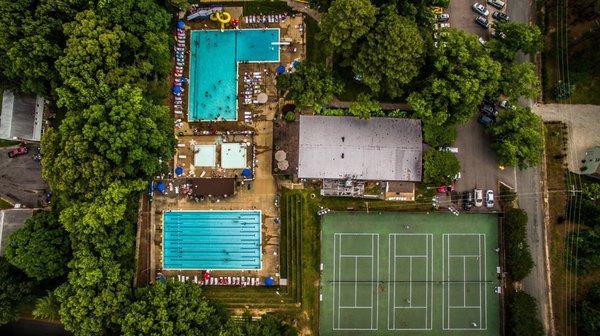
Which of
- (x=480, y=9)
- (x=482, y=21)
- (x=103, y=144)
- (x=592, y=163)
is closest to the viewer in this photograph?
(x=103, y=144)

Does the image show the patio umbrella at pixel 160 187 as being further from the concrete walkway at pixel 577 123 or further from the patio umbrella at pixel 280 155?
the concrete walkway at pixel 577 123

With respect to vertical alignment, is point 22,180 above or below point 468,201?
above

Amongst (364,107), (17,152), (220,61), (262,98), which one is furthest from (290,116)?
(17,152)

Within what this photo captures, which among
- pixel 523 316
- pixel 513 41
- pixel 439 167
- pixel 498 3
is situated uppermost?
pixel 498 3

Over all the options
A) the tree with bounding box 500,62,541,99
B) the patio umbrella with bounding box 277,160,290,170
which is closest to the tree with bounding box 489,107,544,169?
the tree with bounding box 500,62,541,99

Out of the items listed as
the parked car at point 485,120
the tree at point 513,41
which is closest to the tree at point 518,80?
the tree at point 513,41

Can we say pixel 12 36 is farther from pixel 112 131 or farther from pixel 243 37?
pixel 243 37

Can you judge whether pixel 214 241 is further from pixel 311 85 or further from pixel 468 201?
pixel 468 201

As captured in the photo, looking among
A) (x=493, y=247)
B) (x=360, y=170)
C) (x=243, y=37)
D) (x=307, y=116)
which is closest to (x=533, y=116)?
(x=493, y=247)
